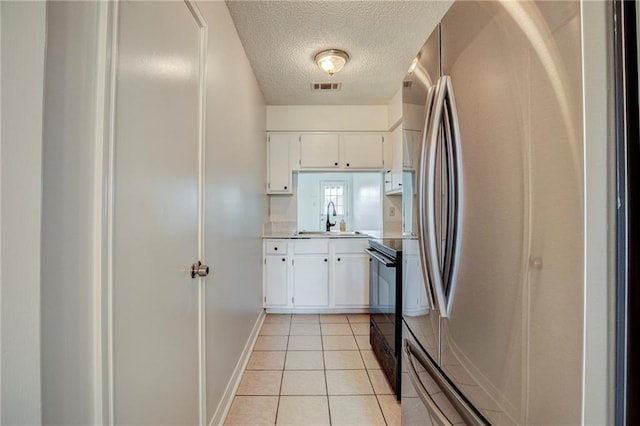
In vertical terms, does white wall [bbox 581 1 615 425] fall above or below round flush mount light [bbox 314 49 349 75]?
below

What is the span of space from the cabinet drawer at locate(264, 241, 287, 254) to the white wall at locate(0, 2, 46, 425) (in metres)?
2.78

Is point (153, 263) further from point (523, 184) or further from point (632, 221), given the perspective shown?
point (632, 221)

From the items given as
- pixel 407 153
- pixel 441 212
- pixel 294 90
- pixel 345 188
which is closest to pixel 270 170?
pixel 294 90

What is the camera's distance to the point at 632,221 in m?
0.47

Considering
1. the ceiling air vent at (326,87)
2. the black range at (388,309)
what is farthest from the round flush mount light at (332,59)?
the black range at (388,309)

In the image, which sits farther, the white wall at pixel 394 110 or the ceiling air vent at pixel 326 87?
the white wall at pixel 394 110

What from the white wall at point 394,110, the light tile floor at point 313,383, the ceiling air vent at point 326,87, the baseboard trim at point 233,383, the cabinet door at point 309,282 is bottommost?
the light tile floor at point 313,383

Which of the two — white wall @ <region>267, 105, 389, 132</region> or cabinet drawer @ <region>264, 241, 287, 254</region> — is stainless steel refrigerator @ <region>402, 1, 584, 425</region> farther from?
white wall @ <region>267, 105, 389, 132</region>

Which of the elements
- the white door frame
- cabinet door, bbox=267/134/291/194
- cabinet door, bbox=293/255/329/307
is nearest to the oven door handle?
cabinet door, bbox=293/255/329/307

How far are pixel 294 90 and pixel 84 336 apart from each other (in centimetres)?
291

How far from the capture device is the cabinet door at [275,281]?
3189 millimetres

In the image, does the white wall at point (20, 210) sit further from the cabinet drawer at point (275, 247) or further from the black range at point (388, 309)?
the cabinet drawer at point (275, 247)

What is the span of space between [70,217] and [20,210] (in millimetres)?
167

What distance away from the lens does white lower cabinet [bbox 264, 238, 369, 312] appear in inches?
126
